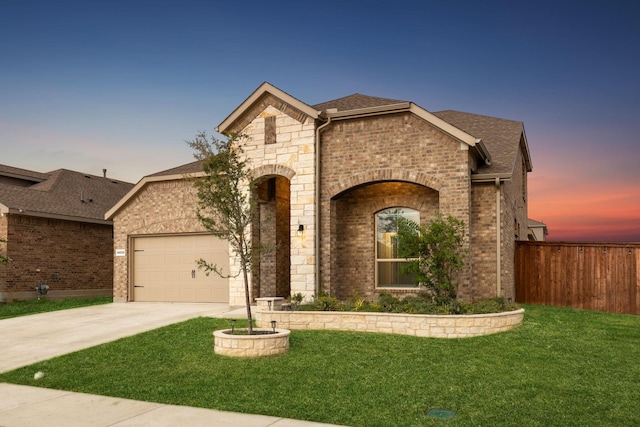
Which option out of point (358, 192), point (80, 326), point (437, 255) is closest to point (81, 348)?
point (80, 326)

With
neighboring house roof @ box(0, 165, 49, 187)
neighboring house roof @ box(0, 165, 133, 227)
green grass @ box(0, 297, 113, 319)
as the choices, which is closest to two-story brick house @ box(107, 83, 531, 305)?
green grass @ box(0, 297, 113, 319)

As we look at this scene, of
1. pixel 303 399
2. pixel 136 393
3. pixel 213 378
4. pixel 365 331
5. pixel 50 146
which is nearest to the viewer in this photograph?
pixel 303 399

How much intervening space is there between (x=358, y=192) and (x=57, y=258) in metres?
13.4

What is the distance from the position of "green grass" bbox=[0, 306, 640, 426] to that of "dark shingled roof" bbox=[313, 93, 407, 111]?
812 cm

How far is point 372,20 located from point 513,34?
4223mm

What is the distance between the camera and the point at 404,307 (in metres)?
12.7

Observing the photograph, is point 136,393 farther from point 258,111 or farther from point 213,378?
point 258,111

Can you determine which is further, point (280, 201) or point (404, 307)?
point (280, 201)

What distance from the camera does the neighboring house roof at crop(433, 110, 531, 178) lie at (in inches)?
621

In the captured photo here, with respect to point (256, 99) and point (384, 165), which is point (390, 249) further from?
point (256, 99)

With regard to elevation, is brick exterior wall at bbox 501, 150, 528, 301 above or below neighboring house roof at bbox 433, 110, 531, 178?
below

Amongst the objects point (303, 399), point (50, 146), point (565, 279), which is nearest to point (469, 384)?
point (303, 399)

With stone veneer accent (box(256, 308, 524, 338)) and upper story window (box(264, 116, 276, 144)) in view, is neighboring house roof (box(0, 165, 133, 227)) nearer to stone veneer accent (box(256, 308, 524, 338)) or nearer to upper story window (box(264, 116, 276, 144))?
upper story window (box(264, 116, 276, 144))

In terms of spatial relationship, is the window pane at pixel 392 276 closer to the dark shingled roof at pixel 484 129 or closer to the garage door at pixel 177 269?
the dark shingled roof at pixel 484 129
